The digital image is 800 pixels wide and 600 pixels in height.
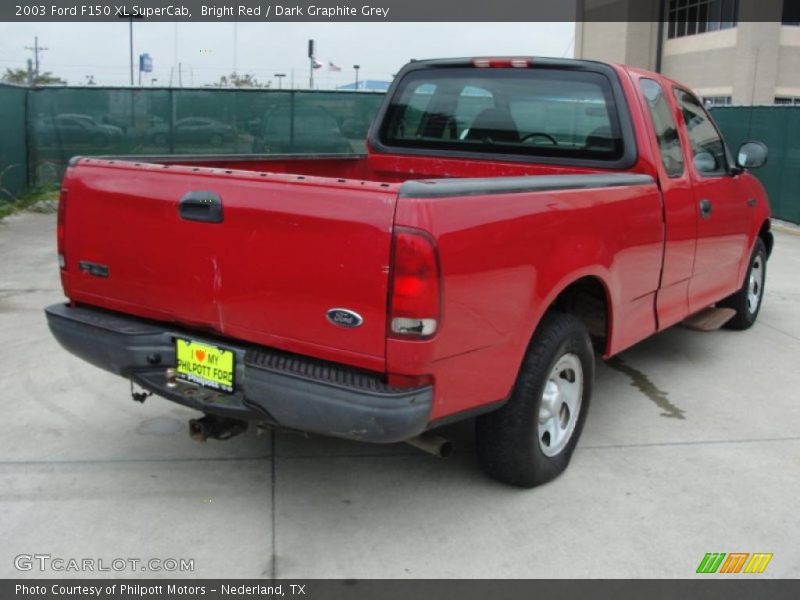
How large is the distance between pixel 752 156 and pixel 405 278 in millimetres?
3835

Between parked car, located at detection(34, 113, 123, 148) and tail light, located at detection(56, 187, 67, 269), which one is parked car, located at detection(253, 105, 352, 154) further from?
tail light, located at detection(56, 187, 67, 269)

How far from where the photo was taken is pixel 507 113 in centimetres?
500

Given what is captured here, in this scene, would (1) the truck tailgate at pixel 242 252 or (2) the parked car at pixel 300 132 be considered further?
(2) the parked car at pixel 300 132

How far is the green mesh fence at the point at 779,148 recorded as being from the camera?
43.1 ft

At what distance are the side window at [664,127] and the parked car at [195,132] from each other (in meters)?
11.9

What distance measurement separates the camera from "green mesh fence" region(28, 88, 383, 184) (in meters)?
14.4

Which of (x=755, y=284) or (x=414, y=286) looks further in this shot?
(x=755, y=284)

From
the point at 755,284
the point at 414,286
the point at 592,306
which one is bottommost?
the point at 755,284

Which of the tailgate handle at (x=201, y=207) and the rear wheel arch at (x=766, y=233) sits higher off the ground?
the tailgate handle at (x=201, y=207)

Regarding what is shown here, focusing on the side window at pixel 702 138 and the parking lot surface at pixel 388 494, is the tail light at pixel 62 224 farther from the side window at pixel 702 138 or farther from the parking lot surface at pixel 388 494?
the side window at pixel 702 138

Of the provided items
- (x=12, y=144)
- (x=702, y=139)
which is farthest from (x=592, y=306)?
(x=12, y=144)

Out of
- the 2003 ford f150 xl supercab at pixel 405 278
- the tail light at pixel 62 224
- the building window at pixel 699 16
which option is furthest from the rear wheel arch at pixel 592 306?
the building window at pixel 699 16

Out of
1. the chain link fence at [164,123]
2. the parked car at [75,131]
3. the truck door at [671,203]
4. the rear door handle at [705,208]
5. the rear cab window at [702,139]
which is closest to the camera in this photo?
the truck door at [671,203]

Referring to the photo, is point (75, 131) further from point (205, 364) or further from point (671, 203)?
point (205, 364)
